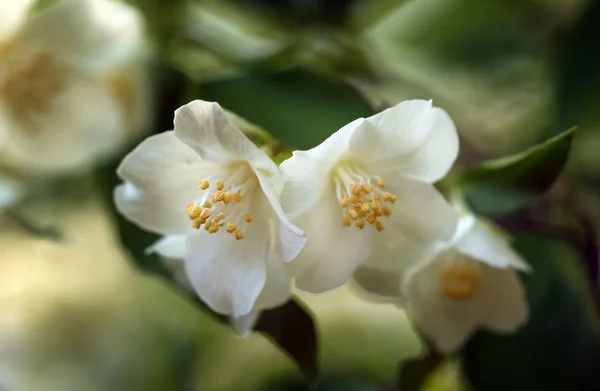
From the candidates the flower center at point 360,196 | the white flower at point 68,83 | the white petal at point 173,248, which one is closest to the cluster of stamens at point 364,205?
the flower center at point 360,196

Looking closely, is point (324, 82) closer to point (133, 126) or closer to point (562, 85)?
point (133, 126)

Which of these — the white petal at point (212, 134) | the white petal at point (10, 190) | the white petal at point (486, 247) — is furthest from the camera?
the white petal at point (10, 190)

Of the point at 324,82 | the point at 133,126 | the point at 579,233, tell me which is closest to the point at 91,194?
the point at 133,126

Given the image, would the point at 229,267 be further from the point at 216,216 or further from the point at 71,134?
the point at 71,134

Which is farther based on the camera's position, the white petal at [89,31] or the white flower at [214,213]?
the white petal at [89,31]

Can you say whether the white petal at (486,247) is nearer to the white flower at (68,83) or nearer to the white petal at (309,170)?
the white petal at (309,170)

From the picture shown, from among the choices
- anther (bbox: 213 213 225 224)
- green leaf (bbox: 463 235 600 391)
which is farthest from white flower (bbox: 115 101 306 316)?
green leaf (bbox: 463 235 600 391)

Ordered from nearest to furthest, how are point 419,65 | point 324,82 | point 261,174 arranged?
point 261,174 < point 324,82 < point 419,65
